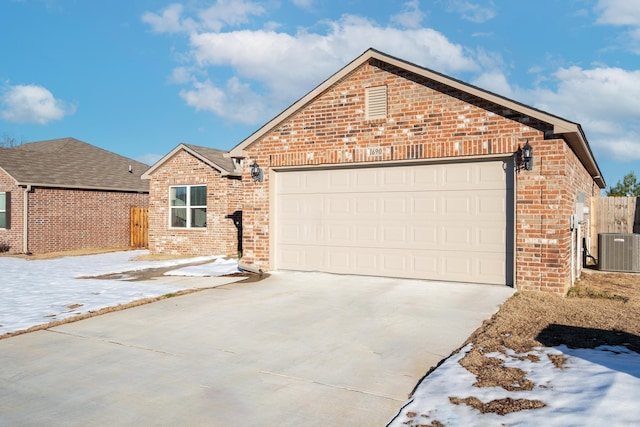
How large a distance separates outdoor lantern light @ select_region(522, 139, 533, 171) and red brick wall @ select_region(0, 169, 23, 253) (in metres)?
19.0

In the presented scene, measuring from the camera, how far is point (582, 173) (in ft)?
42.0

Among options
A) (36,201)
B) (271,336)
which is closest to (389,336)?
(271,336)

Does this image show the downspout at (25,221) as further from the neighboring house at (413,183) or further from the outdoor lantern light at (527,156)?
the outdoor lantern light at (527,156)

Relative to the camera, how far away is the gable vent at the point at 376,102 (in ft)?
35.6

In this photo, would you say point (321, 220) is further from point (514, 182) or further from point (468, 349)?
point (468, 349)

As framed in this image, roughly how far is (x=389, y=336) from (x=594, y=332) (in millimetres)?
2670

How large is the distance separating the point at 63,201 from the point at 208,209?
23.7 ft

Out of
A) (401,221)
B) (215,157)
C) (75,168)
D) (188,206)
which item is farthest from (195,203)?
(401,221)

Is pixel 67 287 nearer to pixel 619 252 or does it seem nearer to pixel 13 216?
pixel 13 216

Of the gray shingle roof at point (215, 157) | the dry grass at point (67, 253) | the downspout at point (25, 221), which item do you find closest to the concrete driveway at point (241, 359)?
the gray shingle roof at point (215, 157)

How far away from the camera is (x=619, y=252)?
12.9 meters

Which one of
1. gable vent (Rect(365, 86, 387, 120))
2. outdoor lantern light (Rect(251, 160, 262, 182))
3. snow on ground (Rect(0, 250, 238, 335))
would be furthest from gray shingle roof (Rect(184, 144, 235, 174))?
gable vent (Rect(365, 86, 387, 120))

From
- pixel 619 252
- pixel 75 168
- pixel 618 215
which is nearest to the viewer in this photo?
pixel 619 252

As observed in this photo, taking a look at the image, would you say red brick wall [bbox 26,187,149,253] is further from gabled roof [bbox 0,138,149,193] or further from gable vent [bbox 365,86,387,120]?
gable vent [bbox 365,86,387,120]
